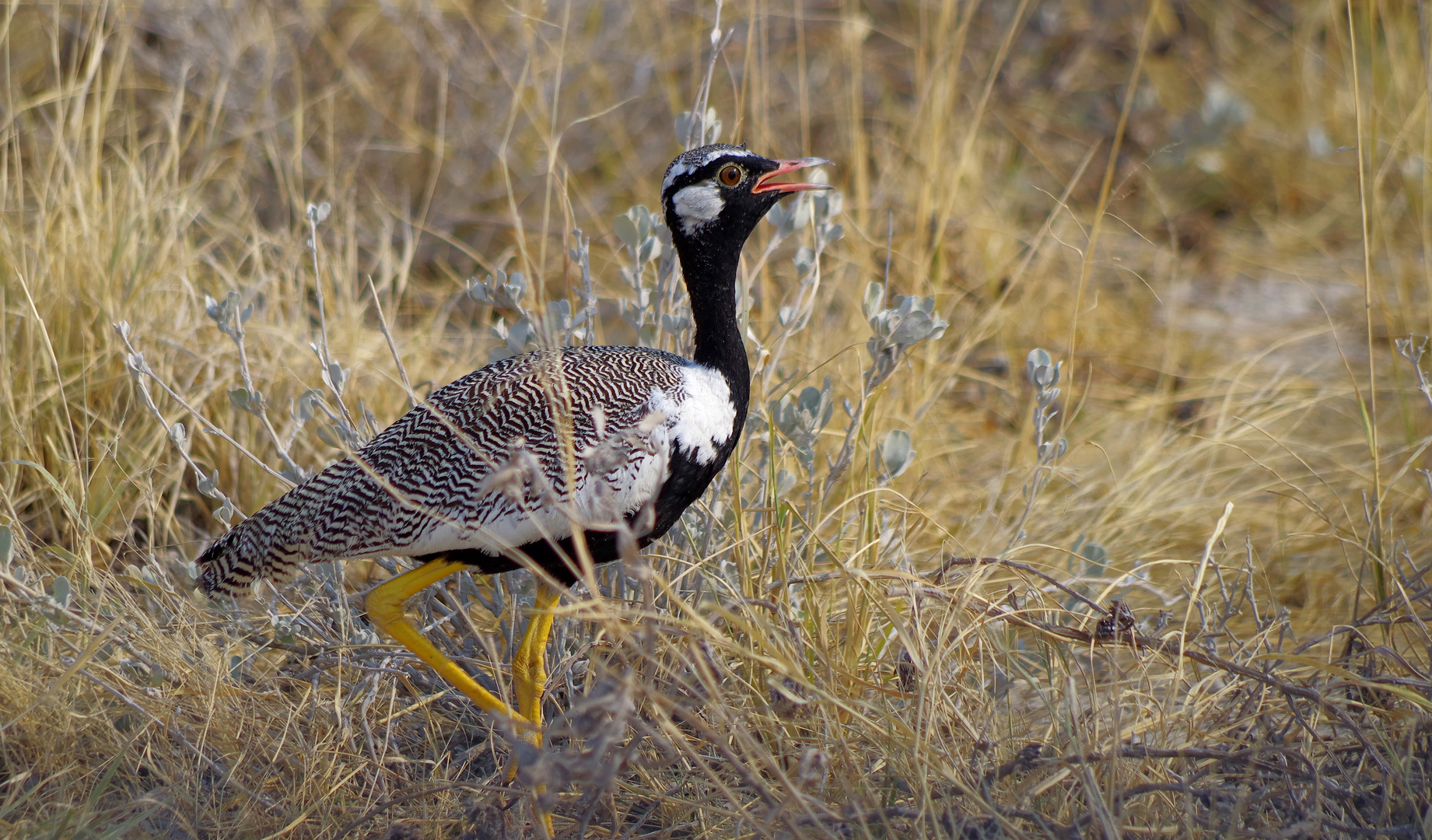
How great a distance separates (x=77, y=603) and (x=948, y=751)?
1908 millimetres

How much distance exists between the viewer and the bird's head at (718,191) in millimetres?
2488

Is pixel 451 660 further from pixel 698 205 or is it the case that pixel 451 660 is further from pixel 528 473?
pixel 698 205

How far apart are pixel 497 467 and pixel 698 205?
0.76 meters

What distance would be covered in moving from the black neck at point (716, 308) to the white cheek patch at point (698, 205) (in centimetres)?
6

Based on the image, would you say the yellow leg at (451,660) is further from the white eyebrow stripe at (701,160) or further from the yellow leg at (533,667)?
the white eyebrow stripe at (701,160)

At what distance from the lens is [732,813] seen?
194 cm

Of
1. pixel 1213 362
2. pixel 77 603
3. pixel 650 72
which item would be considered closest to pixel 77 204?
pixel 77 603

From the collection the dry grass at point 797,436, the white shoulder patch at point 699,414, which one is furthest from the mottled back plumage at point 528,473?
the dry grass at point 797,436

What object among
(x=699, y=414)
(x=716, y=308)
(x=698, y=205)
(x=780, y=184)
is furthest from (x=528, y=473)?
(x=780, y=184)

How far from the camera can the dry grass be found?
6.86 ft

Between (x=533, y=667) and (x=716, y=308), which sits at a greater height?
(x=716, y=308)

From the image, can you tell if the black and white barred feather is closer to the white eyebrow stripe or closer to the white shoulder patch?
the white shoulder patch

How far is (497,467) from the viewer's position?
A: 7.02ft

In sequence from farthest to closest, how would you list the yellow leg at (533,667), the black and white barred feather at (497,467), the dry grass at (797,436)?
the yellow leg at (533,667) < the black and white barred feather at (497,467) < the dry grass at (797,436)
